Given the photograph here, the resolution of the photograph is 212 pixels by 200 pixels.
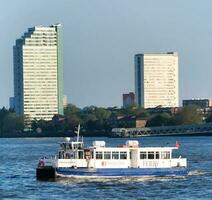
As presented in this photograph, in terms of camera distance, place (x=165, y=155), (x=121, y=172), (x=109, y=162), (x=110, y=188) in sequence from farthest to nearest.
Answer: (x=165, y=155) → (x=109, y=162) → (x=121, y=172) → (x=110, y=188)

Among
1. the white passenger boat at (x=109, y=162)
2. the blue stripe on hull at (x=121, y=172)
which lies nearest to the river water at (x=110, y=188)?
the blue stripe on hull at (x=121, y=172)

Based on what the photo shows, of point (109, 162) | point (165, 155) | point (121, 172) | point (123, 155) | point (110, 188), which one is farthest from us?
point (165, 155)

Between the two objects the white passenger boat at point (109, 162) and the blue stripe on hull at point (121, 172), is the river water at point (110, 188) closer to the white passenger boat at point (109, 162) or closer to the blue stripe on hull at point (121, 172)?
the blue stripe on hull at point (121, 172)

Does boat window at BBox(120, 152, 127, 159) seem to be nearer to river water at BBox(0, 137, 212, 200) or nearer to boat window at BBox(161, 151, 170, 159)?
river water at BBox(0, 137, 212, 200)

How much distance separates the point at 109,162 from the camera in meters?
81.6

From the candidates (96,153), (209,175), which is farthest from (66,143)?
(209,175)

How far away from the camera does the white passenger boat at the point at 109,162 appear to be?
80875 mm

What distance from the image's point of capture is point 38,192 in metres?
72.9

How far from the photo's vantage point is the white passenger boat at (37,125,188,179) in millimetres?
80875

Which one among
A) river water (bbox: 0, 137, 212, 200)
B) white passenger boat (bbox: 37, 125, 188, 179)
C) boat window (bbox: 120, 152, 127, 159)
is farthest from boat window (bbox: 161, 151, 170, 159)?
boat window (bbox: 120, 152, 127, 159)

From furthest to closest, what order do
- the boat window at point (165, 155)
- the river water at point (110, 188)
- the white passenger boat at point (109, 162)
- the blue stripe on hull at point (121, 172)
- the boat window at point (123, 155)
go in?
the boat window at point (165, 155) → the boat window at point (123, 155) → the white passenger boat at point (109, 162) → the blue stripe on hull at point (121, 172) → the river water at point (110, 188)

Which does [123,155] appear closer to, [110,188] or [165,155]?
[165,155]

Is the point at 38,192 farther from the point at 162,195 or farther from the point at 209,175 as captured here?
the point at 209,175

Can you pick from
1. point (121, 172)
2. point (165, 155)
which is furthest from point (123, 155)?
point (165, 155)
